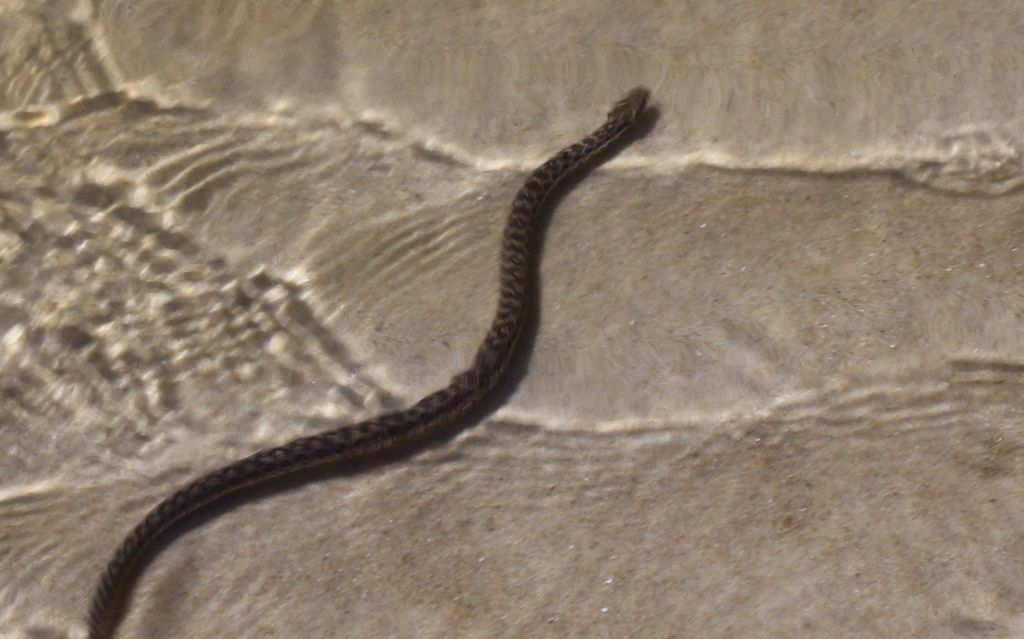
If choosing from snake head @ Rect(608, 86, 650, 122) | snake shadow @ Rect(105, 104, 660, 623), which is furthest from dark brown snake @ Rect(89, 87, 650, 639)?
snake head @ Rect(608, 86, 650, 122)

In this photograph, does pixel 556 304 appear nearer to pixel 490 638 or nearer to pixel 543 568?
pixel 543 568

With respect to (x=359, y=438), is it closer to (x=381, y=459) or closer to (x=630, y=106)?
(x=381, y=459)

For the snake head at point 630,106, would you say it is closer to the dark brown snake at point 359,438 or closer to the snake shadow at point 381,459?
the dark brown snake at point 359,438

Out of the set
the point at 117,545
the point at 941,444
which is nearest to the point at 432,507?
the point at 117,545

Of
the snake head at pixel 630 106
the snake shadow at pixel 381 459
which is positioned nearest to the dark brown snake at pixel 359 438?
the snake shadow at pixel 381 459

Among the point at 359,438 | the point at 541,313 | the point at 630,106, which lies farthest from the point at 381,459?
the point at 630,106

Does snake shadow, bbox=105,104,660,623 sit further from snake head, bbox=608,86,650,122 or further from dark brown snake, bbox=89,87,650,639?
snake head, bbox=608,86,650,122
